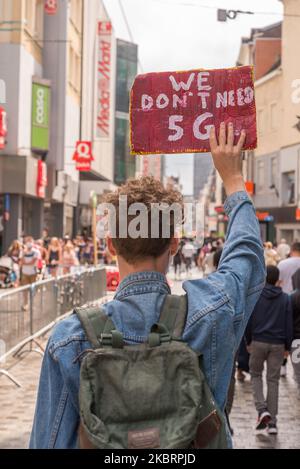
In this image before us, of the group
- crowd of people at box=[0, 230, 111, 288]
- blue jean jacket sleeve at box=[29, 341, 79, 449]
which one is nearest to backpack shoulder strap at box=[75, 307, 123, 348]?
blue jean jacket sleeve at box=[29, 341, 79, 449]

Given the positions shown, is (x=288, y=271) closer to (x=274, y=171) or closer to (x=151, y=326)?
(x=151, y=326)

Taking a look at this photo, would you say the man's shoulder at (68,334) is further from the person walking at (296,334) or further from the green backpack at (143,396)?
the person walking at (296,334)

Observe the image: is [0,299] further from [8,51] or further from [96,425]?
[8,51]

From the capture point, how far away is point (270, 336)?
7.86 metres

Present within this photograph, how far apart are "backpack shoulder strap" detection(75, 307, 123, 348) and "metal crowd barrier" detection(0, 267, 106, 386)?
26.1ft

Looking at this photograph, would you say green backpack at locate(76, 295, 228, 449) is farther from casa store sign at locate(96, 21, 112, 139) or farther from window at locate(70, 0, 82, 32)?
casa store sign at locate(96, 21, 112, 139)

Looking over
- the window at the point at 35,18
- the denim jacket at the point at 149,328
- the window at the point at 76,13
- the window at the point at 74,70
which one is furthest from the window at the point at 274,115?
the denim jacket at the point at 149,328

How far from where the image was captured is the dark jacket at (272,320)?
7.86 metres

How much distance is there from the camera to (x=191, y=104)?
2.45m

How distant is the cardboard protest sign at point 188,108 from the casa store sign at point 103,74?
140ft

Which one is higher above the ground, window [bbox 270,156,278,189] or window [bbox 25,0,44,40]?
window [bbox 25,0,44,40]

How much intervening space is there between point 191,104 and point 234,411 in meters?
6.60

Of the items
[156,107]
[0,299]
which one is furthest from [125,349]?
[0,299]

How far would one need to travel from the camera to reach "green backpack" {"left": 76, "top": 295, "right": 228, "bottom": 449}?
6.32 ft
